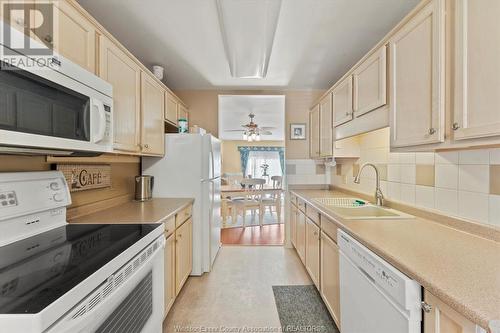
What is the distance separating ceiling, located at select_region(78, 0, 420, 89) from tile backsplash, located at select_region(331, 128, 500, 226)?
35.2 inches

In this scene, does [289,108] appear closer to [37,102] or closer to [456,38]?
[456,38]

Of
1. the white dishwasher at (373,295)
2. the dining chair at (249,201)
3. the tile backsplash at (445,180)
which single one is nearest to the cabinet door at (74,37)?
the white dishwasher at (373,295)

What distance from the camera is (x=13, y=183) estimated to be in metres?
1.11

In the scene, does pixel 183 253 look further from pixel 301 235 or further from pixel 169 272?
pixel 301 235

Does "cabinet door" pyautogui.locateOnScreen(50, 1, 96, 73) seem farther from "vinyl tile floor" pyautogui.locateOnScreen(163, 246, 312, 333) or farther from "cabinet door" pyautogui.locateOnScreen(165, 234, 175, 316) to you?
"vinyl tile floor" pyautogui.locateOnScreen(163, 246, 312, 333)

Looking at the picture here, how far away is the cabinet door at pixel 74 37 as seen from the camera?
1119 millimetres

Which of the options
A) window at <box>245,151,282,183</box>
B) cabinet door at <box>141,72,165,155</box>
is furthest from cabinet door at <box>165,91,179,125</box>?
window at <box>245,151,282,183</box>

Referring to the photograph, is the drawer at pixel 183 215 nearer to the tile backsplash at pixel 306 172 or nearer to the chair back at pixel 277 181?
the tile backsplash at pixel 306 172

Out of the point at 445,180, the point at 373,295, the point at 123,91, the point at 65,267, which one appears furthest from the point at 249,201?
the point at 65,267

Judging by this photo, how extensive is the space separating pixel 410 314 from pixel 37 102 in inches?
63.7

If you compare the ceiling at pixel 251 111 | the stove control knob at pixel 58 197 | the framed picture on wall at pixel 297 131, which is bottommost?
the stove control knob at pixel 58 197

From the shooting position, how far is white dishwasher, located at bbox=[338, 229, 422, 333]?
0.85 meters

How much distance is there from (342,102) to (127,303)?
7.23 ft

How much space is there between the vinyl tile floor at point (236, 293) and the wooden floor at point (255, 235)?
46cm
